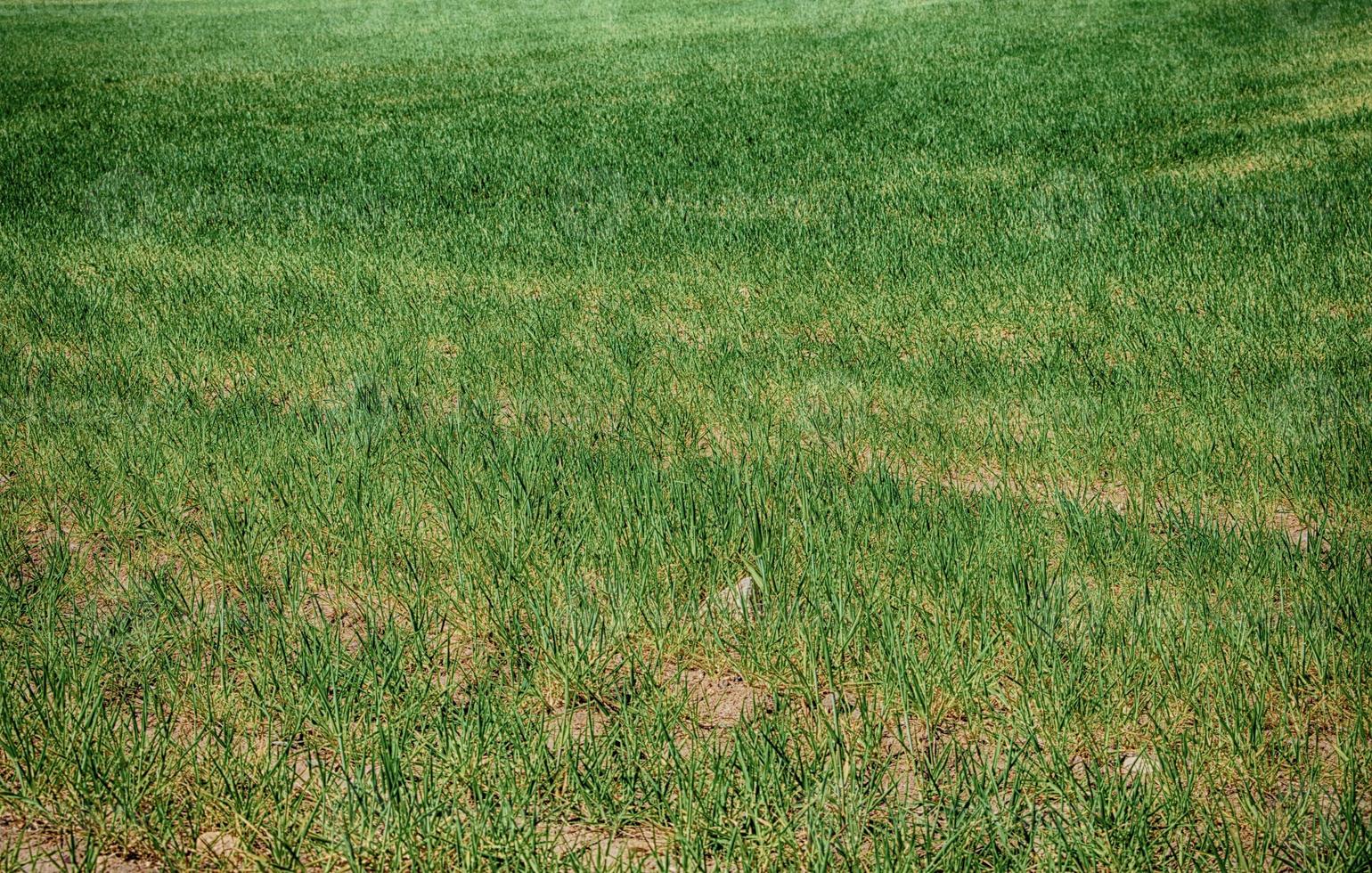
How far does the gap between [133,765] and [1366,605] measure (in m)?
2.91

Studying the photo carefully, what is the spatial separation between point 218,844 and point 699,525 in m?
1.58

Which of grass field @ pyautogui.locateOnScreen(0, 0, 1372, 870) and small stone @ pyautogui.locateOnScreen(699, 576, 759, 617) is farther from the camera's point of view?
small stone @ pyautogui.locateOnScreen(699, 576, 759, 617)

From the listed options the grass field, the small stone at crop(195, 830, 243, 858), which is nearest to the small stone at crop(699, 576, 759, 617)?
the grass field

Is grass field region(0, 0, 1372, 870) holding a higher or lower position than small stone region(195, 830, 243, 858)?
higher

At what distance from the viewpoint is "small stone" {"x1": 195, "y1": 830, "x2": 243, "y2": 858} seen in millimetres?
2109

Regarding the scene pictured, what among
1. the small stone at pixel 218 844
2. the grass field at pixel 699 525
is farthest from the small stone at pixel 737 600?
the small stone at pixel 218 844

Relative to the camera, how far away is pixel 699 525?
10.7ft

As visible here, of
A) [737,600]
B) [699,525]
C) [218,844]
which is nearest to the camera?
[218,844]

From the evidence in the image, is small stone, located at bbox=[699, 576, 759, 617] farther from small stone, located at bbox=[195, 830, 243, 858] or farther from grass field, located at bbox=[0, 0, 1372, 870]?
small stone, located at bbox=[195, 830, 243, 858]

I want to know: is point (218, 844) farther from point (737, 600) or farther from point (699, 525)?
point (699, 525)

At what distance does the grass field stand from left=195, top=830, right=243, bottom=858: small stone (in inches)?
0.5

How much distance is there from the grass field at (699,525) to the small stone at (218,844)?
0.01 meters

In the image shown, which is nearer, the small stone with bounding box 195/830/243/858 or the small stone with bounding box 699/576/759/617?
the small stone with bounding box 195/830/243/858

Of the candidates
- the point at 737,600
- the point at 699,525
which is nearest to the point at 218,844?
the point at 737,600
